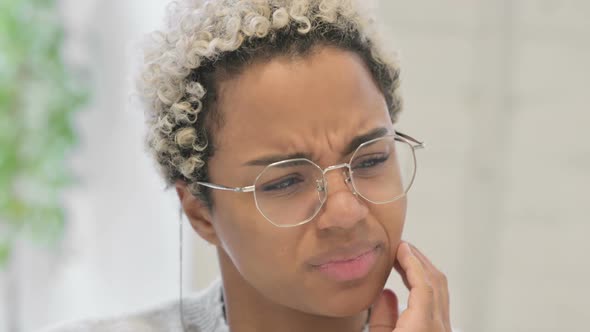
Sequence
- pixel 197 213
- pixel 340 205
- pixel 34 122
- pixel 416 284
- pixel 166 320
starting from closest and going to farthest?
pixel 340 205, pixel 416 284, pixel 197 213, pixel 166 320, pixel 34 122

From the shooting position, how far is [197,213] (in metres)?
1.31

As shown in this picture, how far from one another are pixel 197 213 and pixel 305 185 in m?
0.27

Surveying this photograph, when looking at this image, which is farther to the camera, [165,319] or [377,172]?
[165,319]

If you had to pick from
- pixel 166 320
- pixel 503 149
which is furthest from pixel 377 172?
pixel 503 149

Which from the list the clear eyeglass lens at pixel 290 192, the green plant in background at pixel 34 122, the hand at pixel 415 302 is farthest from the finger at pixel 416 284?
the green plant in background at pixel 34 122

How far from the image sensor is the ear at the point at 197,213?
1.29 metres

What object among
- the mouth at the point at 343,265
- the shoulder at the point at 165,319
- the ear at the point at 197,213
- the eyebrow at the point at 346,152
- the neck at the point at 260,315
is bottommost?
the shoulder at the point at 165,319

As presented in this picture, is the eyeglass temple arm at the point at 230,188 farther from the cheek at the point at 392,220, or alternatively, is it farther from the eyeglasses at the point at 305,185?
the cheek at the point at 392,220

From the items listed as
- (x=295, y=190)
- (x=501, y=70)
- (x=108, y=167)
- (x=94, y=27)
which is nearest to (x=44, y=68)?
(x=94, y=27)

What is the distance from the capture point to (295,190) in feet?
3.72

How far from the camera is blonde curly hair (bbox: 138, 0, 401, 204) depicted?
1139 millimetres

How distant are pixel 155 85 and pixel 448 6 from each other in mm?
1114

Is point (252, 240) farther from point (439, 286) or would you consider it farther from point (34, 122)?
point (34, 122)

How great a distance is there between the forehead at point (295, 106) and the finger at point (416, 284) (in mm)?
227
